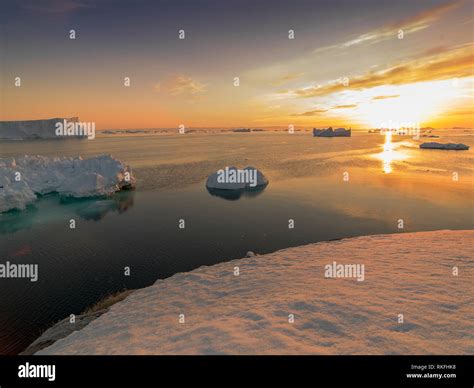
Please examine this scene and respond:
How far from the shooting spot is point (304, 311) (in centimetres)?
689

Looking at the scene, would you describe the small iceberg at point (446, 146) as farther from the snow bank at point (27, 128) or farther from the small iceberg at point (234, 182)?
the snow bank at point (27, 128)

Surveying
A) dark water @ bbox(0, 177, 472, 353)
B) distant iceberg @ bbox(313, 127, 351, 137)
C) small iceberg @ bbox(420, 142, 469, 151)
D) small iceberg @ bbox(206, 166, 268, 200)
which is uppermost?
distant iceberg @ bbox(313, 127, 351, 137)

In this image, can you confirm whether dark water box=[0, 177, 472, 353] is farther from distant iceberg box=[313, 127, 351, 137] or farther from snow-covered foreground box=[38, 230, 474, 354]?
distant iceberg box=[313, 127, 351, 137]

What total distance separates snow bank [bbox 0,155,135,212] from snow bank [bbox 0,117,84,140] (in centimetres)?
13063

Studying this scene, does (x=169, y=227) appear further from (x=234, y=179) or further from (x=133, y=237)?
(x=234, y=179)

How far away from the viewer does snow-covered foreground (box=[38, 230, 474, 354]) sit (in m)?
5.41

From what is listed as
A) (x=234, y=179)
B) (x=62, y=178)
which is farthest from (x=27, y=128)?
(x=234, y=179)

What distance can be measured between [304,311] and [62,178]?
35245 millimetres

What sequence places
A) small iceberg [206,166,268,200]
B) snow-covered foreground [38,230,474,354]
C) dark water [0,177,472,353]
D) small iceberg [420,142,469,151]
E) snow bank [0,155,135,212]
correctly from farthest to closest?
small iceberg [420,142,469,151]
small iceberg [206,166,268,200]
snow bank [0,155,135,212]
dark water [0,177,472,353]
snow-covered foreground [38,230,474,354]

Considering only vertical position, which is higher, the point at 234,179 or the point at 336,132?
the point at 336,132

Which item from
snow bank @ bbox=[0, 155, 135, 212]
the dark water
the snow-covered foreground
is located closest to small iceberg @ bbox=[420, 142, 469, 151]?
the dark water

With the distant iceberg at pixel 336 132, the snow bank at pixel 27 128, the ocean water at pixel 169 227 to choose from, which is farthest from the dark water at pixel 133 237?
the snow bank at pixel 27 128
